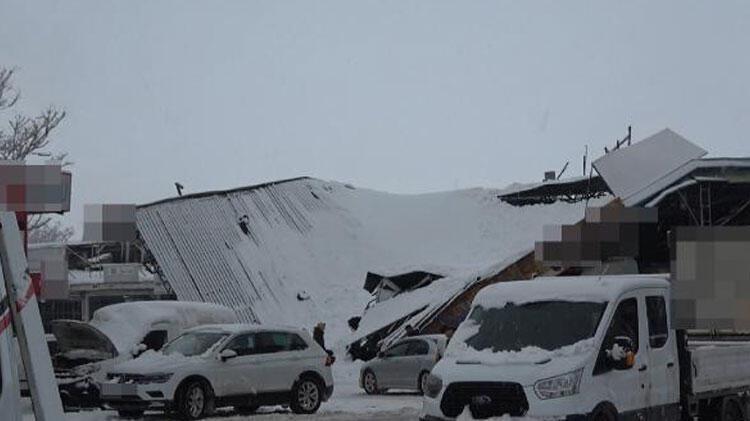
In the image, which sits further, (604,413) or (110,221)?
(604,413)

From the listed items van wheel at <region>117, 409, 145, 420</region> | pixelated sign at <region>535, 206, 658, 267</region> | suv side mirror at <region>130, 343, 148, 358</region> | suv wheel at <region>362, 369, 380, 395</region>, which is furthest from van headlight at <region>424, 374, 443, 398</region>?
suv wheel at <region>362, 369, 380, 395</region>

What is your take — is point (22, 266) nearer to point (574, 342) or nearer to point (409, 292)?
point (574, 342)

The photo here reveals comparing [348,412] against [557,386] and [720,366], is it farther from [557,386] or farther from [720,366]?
[557,386]

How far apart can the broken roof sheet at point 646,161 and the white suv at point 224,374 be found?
6.54 metres

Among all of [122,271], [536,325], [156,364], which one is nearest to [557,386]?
[536,325]

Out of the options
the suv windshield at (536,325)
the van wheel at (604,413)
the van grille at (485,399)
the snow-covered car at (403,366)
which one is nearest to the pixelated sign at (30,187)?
the van grille at (485,399)

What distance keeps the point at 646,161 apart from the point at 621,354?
9685mm

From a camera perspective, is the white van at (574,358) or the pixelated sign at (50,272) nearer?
the pixelated sign at (50,272)

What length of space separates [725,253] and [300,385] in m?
9.17

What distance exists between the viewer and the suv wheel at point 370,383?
26.1 metres

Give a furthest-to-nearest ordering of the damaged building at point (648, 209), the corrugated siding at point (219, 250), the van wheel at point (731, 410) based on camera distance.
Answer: the corrugated siding at point (219, 250) < the damaged building at point (648, 209) < the van wheel at point (731, 410)

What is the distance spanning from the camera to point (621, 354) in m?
11.3

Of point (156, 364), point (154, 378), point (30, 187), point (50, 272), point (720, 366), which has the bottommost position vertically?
point (154, 378)

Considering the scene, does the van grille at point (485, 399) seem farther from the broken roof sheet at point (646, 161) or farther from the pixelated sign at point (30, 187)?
the broken roof sheet at point (646, 161)
